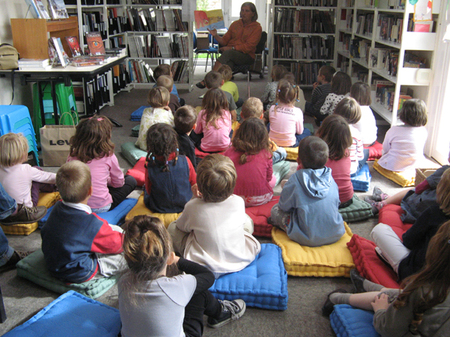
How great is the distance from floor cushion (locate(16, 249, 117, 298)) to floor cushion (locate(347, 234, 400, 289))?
1.29 meters

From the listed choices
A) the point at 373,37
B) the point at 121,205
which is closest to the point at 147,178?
the point at 121,205

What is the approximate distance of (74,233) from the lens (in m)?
1.97

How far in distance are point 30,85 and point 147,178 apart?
8.93ft

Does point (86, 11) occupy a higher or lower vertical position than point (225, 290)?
higher

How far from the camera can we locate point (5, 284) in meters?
2.24

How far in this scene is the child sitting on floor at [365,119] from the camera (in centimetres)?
383

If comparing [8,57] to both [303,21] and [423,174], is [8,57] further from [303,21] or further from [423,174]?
[303,21]

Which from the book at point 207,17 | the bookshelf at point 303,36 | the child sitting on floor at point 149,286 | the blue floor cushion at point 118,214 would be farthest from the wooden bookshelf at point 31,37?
the bookshelf at point 303,36

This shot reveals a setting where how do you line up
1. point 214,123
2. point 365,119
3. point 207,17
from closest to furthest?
point 214,123 < point 365,119 < point 207,17

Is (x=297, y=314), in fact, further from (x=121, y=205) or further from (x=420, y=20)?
(x=420, y=20)

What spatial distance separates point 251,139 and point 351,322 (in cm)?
135

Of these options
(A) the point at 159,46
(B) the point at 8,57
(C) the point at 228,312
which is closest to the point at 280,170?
(C) the point at 228,312

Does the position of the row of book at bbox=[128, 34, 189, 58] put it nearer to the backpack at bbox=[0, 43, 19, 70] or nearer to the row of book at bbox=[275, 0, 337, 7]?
the row of book at bbox=[275, 0, 337, 7]

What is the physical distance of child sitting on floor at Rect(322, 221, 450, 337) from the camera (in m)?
1.35
